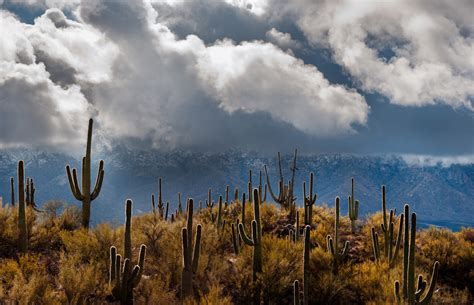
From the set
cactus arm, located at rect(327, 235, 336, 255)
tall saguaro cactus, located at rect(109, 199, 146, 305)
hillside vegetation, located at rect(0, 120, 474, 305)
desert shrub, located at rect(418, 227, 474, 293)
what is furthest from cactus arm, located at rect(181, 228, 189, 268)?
desert shrub, located at rect(418, 227, 474, 293)

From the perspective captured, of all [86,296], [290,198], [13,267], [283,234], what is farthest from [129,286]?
[290,198]

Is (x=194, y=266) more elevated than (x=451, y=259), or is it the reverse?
(x=194, y=266)

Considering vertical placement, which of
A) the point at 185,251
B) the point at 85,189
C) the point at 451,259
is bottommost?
the point at 451,259

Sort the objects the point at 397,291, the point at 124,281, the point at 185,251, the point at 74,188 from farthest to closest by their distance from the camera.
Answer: the point at 74,188, the point at 185,251, the point at 397,291, the point at 124,281

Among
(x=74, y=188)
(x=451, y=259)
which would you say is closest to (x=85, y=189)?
(x=74, y=188)

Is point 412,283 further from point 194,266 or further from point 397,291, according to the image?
point 194,266

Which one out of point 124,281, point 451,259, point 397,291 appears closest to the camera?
point 124,281

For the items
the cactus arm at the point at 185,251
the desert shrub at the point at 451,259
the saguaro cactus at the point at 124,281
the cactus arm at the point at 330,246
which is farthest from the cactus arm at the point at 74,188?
the desert shrub at the point at 451,259

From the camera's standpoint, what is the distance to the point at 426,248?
2169 cm

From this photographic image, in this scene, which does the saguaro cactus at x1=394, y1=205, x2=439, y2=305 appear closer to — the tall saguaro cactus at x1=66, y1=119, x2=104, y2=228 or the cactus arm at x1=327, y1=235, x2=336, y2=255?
the cactus arm at x1=327, y1=235, x2=336, y2=255

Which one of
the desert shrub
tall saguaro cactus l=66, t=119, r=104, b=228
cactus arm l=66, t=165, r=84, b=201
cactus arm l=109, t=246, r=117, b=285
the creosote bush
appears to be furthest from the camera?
the desert shrub

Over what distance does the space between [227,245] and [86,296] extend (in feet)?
27.8

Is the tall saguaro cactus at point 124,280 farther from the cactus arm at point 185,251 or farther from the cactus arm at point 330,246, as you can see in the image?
the cactus arm at point 330,246

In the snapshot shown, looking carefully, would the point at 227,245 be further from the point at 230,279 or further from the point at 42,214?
the point at 42,214
